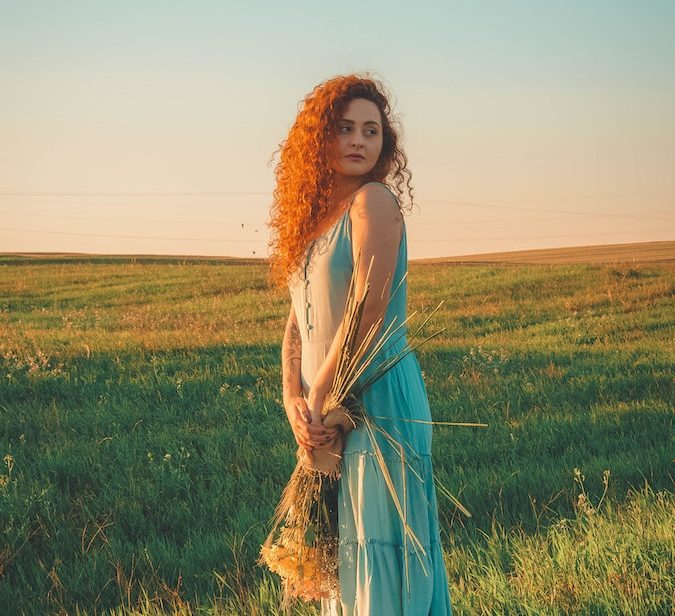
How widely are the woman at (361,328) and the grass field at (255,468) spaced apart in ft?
3.33

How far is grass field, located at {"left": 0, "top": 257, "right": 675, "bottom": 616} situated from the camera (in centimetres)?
458

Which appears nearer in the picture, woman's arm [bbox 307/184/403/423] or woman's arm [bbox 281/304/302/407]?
woman's arm [bbox 307/184/403/423]

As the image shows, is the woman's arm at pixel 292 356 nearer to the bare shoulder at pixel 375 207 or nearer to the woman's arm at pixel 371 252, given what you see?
the woman's arm at pixel 371 252

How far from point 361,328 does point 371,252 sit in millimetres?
299

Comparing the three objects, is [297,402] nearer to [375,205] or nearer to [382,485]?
[382,485]

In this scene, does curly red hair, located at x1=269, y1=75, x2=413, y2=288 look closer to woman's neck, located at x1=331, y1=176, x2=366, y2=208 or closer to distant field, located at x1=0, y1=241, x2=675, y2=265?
woman's neck, located at x1=331, y1=176, x2=366, y2=208

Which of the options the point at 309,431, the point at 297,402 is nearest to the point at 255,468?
the point at 297,402

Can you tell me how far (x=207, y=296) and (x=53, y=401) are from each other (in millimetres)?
14554

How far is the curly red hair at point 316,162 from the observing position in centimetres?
344

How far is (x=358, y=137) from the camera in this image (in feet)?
11.2

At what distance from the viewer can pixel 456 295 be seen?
20.0m

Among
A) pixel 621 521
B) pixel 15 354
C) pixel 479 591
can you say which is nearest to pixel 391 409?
pixel 479 591

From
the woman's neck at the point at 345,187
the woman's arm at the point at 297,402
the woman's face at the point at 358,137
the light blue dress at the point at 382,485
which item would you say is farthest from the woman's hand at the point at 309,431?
the woman's face at the point at 358,137

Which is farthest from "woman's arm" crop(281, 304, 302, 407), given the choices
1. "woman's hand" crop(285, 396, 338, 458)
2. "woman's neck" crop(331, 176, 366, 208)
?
"woman's neck" crop(331, 176, 366, 208)
